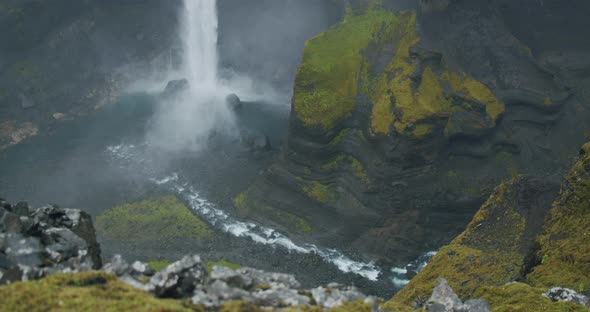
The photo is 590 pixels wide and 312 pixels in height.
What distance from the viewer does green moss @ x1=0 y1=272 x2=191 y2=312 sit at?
1706 centimetres

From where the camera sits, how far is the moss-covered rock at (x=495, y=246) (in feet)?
104

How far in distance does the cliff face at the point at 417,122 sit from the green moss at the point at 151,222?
6691 mm

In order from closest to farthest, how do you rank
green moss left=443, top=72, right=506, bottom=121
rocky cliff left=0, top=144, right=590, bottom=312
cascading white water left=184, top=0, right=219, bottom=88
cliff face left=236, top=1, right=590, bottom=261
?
1. rocky cliff left=0, top=144, right=590, bottom=312
2. cliff face left=236, top=1, right=590, bottom=261
3. green moss left=443, top=72, right=506, bottom=121
4. cascading white water left=184, top=0, right=219, bottom=88

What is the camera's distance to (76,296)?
58.2 feet

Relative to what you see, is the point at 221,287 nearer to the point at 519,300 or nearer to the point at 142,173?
the point at 519,300

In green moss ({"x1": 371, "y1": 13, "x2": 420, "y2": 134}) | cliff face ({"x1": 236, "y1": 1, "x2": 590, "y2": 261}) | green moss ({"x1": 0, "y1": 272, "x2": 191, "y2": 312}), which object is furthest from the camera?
green moss ({"x1": 371, "y1": 13, "x2": 420, "y2": 134})

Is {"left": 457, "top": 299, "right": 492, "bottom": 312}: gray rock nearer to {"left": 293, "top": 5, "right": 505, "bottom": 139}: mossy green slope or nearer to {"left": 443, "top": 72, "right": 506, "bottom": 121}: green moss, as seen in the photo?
{"left": 293, "top": 5, "right": 505, "bottom": 139}: mossy green slope

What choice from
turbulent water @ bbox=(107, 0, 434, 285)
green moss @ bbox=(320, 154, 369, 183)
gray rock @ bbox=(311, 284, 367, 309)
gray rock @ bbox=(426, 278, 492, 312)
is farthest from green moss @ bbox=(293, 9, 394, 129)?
gray rock @ bbox=(311, 284, 367, 309)

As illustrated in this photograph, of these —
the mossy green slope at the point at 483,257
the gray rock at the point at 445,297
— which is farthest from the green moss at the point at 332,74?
the gray rock at the point at 445,297

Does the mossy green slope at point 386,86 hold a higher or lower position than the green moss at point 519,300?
higher

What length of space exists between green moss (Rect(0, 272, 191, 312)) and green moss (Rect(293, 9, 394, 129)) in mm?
39947

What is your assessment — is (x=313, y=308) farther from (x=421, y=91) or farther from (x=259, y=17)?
(x=259, y=17)

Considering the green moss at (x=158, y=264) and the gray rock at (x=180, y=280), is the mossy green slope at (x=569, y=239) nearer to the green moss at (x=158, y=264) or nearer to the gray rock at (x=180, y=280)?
the gray rock at (x=180, y=280)

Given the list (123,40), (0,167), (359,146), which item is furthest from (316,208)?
(123,40)
